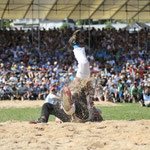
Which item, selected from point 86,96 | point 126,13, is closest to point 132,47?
point 126,13

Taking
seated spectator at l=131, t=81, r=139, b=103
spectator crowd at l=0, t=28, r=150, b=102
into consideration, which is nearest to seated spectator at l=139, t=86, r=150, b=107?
spectator crowd at l=0, t=28, r=150, b=102

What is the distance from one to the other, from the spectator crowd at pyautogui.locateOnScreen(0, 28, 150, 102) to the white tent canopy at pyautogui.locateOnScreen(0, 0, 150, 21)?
2.34m

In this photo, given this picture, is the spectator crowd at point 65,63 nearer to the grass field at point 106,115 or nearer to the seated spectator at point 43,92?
the seated spectator at point 43,92

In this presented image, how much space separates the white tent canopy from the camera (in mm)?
29953

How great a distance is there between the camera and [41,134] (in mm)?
7297

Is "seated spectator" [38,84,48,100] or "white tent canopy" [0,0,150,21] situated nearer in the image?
"seated spectator" [38,84,48,100]

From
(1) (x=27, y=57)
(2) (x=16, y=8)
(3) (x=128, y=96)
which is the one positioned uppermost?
(2) (x=16, y=8)

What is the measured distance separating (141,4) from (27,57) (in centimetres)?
1226

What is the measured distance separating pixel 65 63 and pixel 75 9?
767 cm

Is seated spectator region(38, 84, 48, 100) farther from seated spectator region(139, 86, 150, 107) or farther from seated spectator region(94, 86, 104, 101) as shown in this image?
seated spectator region(139, 86, 150, 107)

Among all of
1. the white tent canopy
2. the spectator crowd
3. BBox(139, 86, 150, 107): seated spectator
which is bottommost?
BBox(139, 86, 150, 107): seated spectator

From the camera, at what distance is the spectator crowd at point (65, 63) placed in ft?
73.9

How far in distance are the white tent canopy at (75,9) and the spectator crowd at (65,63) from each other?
2.34 metres

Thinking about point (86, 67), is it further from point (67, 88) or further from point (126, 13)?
point (126, 13)
